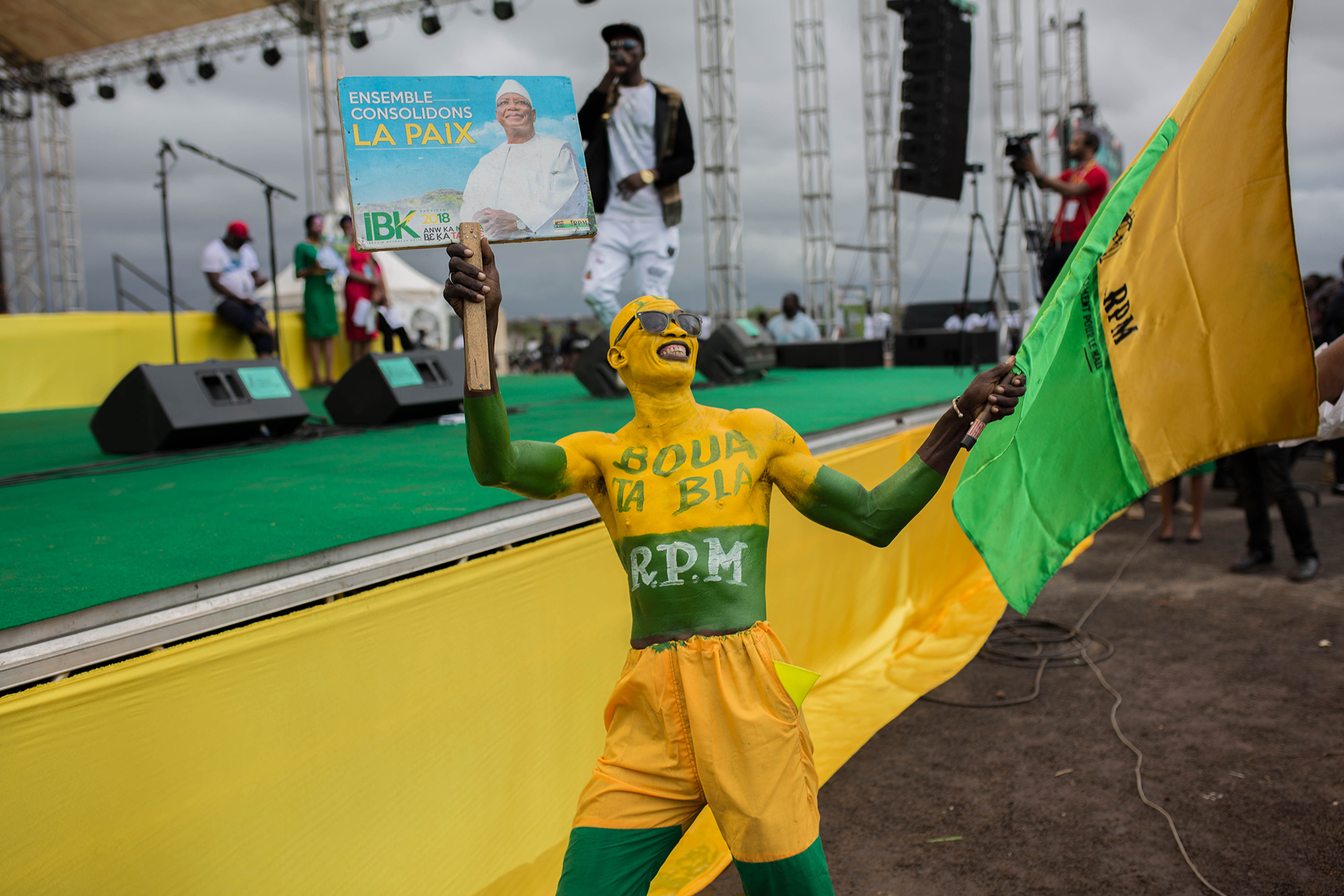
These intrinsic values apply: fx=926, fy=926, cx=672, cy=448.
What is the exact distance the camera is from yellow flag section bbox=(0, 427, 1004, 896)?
1.71 m

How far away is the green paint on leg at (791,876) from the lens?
1.74 meters

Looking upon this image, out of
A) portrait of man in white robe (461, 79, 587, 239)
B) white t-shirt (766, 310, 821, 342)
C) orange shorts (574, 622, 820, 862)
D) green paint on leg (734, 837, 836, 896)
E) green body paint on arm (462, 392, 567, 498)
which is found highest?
white t-shirt (766, 310, 821, 342)

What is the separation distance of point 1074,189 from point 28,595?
5.99 metres

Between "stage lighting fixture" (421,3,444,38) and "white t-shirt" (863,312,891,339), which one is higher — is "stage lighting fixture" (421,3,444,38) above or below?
above

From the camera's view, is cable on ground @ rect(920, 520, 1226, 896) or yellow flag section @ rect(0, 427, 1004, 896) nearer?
yellow flag section @ rect(0, 427, 1004, 896)

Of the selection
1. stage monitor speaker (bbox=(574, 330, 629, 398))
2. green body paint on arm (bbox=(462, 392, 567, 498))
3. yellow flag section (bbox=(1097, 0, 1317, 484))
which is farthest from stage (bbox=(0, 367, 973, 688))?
stage monitor speaker (bbox=(574, 330, 629, 398))

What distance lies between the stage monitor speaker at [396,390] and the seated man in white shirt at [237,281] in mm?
2969

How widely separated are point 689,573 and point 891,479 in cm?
46

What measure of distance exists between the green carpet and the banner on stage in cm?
95

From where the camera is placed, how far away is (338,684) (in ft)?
6.98

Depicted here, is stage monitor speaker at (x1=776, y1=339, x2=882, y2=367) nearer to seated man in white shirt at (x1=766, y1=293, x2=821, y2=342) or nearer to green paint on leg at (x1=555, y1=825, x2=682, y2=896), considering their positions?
seated man in white shirt at (x1=766, y1=293, x2=821, y2=342)

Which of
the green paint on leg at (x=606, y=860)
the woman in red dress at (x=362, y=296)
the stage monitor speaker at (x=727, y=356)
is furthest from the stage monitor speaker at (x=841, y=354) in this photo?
the green paint on leg at (x=606, y=860)

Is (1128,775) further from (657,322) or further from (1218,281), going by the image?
(657,322)

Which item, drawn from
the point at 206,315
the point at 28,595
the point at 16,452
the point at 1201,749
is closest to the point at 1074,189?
the point at 1201,749
